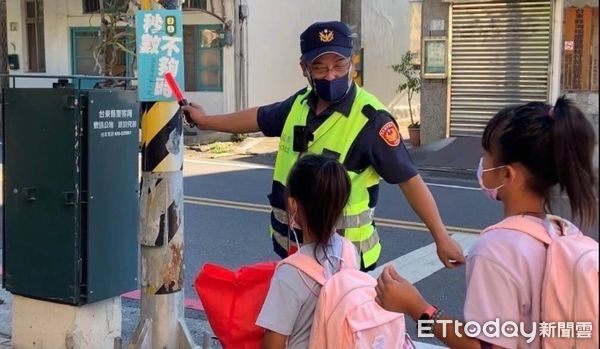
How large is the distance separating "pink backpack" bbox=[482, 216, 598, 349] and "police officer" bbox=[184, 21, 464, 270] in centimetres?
104

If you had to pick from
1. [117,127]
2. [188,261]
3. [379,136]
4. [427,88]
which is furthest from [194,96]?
[379,136]

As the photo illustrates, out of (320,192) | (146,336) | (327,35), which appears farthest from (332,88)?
(146,336)

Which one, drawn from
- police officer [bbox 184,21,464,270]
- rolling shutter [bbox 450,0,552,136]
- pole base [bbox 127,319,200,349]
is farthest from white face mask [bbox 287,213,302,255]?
rolling shutter [bbox 450,0,552,136]

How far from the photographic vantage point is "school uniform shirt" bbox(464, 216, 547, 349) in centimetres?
202

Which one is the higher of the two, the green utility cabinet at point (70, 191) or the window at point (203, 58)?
the window at point (203, 58)

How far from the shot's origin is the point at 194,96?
18.6m

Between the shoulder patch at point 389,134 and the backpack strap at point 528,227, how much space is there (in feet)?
3.63

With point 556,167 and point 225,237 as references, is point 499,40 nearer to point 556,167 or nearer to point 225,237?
point 225,237

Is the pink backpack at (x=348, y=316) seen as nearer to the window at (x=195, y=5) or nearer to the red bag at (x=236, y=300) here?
the red bag at (x=236, y=300)

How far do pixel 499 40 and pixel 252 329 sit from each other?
1308 centimetres

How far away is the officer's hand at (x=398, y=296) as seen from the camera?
220 cm

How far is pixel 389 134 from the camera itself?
3191 millimetres

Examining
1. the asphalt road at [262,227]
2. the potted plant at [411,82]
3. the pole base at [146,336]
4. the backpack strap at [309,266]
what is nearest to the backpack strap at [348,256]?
the backpack strap at [309,266]

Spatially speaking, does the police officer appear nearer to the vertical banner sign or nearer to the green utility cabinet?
the vertical banner sign
